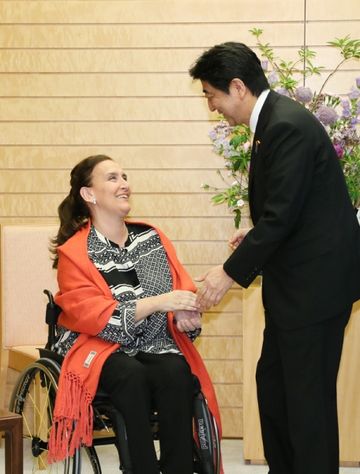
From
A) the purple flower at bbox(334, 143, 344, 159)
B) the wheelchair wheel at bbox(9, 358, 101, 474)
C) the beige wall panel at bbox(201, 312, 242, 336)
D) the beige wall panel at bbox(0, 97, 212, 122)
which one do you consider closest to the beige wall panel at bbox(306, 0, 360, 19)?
the beige wall panel at bbox(0, 97, 212, 122)

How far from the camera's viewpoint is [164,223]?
15.1ft

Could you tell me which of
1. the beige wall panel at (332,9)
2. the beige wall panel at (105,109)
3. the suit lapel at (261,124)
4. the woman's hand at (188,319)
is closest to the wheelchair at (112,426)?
the woman's hand at (188,319)

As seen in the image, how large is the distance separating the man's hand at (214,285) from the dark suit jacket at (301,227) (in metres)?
0.05

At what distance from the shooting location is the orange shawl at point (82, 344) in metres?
2.95

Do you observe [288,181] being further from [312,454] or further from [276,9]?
[276,9]

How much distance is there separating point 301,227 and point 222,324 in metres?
1.79

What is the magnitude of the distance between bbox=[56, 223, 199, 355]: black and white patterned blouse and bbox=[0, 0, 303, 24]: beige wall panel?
1.50 m

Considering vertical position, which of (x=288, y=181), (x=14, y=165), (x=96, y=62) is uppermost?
(x=96, y=62)

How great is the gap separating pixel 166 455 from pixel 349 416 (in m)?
1.25

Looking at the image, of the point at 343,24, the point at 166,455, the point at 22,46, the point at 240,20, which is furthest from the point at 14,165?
the point at 166,455

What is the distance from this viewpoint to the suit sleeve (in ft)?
9.09

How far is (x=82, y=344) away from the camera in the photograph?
3139 millimetres

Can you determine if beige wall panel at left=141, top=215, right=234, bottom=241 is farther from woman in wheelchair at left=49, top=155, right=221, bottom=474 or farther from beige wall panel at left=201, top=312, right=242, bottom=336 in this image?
woman in wheelchair at left=49, top=155, right=221, bottom=474

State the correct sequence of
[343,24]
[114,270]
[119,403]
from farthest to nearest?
[343,24] → [114,270] → [119,403]
